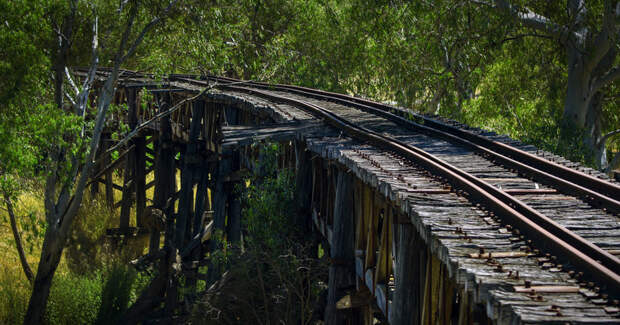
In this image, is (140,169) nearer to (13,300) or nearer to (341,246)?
(13,300)

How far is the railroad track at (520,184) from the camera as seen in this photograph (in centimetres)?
336

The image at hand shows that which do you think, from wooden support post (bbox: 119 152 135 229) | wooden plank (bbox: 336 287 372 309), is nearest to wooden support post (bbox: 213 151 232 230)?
wooden plank (bbox: 336 287 372 309)

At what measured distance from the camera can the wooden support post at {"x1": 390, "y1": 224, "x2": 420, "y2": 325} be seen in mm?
4355

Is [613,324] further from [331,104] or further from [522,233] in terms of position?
[331,104]

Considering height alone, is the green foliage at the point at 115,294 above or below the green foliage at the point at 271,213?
below

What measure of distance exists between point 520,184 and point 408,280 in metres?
1.70

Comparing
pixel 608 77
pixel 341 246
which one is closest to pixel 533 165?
pixel 341 246

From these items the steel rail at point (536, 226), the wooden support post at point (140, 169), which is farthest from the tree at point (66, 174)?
the steel rail at point (536, 226)

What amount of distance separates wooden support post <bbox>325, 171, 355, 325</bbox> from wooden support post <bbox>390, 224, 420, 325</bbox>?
1.88 meters

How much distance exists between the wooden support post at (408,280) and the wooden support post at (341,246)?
6.17ft

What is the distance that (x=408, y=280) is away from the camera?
14.3ft

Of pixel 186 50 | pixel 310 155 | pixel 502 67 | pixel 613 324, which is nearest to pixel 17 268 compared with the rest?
pixel 186 50

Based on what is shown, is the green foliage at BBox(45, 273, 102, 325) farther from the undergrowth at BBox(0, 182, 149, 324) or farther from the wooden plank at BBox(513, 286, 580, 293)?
the wooden plank at BBox(513, 286, 580, 293)

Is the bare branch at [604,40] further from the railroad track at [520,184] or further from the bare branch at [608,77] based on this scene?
the railroad track at [520,184]
